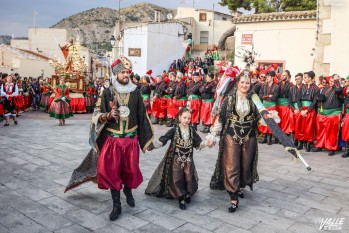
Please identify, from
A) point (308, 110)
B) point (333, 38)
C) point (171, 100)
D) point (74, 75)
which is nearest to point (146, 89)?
point (171, 100)

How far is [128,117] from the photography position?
4.53m

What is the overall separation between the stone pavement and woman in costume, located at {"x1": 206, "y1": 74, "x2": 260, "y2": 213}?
404 mm

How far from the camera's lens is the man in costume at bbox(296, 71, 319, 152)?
8.70m

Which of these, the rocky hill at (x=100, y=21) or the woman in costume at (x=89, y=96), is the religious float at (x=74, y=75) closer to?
the woman in costume at (x=89, y=96)

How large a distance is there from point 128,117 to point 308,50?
13473 mm

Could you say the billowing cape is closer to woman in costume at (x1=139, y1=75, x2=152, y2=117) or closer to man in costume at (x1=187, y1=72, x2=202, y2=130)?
man in costume at (x1=187, y1=72, x2=202, y2=130)

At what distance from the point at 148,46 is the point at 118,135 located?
921 inches

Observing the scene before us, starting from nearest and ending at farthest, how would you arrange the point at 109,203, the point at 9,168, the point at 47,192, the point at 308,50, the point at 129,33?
the point at 109,203, the point at 47,192, the point at 9,168, the point at 308,50, the point at 129,33

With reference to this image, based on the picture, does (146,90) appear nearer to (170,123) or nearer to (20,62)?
(170,123)

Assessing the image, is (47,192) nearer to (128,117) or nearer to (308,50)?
(128,117)

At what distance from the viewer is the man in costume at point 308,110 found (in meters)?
8.70

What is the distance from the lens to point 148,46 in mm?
27141

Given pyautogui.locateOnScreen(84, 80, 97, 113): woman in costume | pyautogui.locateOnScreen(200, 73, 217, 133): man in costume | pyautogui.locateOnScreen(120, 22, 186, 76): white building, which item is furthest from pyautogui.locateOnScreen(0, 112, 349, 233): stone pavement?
pyautogui.locateOnScreen(120, 22, 186, 76): white building

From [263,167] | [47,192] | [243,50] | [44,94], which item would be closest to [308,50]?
[243,50]
